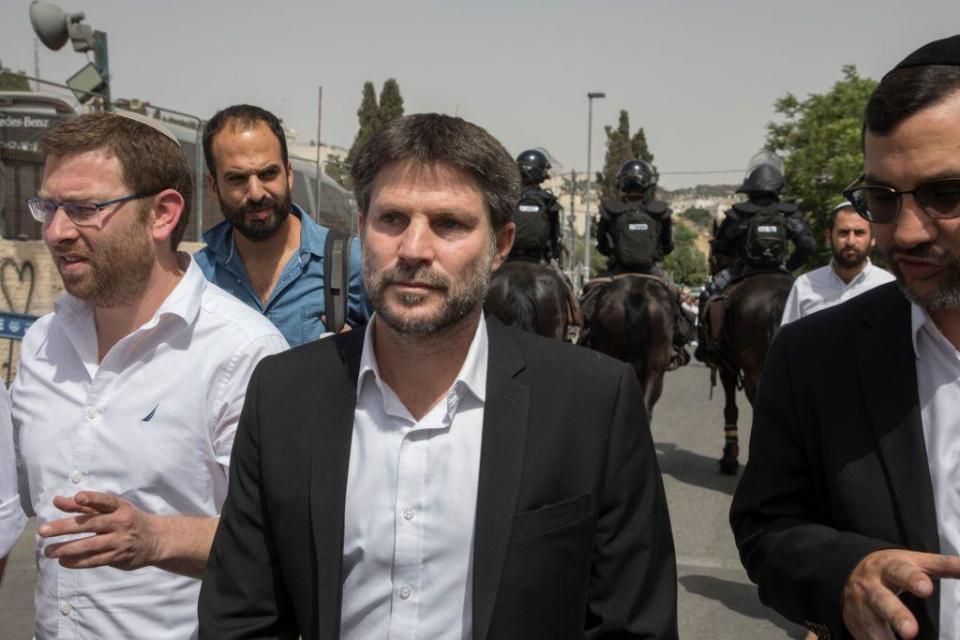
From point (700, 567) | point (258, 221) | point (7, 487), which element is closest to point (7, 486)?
point (7, 487)

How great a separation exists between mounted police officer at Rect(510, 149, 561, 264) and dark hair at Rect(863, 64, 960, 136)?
23.3 feet

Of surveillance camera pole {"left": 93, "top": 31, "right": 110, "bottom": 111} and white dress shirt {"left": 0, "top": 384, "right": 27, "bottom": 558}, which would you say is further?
surveillance camera pole {"left": 93, "top": 31, "right": 110, "bottom": 111}

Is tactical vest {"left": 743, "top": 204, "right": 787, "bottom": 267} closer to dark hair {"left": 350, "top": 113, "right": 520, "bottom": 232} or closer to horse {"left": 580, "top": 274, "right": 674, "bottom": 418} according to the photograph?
horse {"left": 580, "top": 274, "right": 674, "bottom": 418}

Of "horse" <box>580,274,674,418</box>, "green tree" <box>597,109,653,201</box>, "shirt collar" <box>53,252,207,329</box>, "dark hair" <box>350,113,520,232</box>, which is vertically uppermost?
"green tree" <box>597,109,653,201</box>

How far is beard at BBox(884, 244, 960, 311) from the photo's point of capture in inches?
72.9

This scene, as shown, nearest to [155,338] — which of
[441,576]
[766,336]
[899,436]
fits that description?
[441,576]

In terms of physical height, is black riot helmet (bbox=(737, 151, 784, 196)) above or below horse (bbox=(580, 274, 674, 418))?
above

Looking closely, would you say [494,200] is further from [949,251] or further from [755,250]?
[755,250]

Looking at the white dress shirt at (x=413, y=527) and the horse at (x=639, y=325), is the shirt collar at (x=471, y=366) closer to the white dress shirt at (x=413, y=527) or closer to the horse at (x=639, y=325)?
the white dress shirt at (x=413, y=527)

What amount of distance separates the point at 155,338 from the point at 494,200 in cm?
98

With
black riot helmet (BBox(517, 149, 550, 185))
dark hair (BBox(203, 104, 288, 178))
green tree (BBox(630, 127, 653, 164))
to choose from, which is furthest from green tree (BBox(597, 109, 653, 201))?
dark hair (BBox(203, 104, 288, 178))

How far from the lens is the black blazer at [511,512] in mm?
1985

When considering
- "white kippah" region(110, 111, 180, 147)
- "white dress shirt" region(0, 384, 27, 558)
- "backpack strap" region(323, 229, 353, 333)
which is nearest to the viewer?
"white dress shirt" region(0, 384, 27, 558)

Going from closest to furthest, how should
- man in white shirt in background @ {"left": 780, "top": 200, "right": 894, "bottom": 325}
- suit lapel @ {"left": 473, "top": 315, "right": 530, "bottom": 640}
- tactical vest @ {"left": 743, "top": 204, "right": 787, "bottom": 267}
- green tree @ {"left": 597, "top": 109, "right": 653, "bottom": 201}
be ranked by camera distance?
suit lapel @ {"left": 473, "top": 315, "right": 530, "bottom": 640} → man in white shirt in background @ {"left": 780, "top": 200, "right": 894, "bottom": 325} → tactical vest @ {"left": 743, "top": 204, "right": 787, "bottom": 267} → green tree @ {"left": 597, "top": 109, "right": 653, "bottom": 201}
